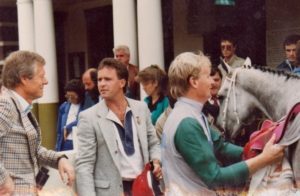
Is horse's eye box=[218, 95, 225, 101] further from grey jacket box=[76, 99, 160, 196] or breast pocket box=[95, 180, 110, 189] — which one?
breast pocket box=[95, 180, 110, 189]

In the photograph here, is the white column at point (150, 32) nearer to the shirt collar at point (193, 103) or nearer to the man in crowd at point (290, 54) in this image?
the man in crowd at point (290, 54)

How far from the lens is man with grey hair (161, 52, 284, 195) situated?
6.58ft

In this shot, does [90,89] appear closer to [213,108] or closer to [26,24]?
[213,108]

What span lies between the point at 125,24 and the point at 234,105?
3.37 m

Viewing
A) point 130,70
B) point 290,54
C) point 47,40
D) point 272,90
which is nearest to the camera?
point 272,90

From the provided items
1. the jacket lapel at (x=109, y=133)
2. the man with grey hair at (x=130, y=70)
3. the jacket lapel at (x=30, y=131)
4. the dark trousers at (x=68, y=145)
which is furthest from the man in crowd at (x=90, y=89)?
the jacket lapel at (x=30, y=131)

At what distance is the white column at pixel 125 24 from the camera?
6.47 m

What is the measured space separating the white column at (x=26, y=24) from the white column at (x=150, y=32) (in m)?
2.49

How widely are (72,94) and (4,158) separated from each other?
9.27ft

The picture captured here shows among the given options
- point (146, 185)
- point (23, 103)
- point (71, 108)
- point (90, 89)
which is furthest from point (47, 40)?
point (23, 103)

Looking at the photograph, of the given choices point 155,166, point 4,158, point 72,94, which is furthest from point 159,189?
point 72,94

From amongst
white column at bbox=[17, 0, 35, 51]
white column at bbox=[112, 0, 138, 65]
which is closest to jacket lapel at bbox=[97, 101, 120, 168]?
white column at bbox=[112, 0, 138, 65]

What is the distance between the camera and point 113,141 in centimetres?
288

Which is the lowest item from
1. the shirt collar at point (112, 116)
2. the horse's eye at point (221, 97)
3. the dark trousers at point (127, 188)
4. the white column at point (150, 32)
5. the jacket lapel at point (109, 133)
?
the dark trousers at point (127, 188)
